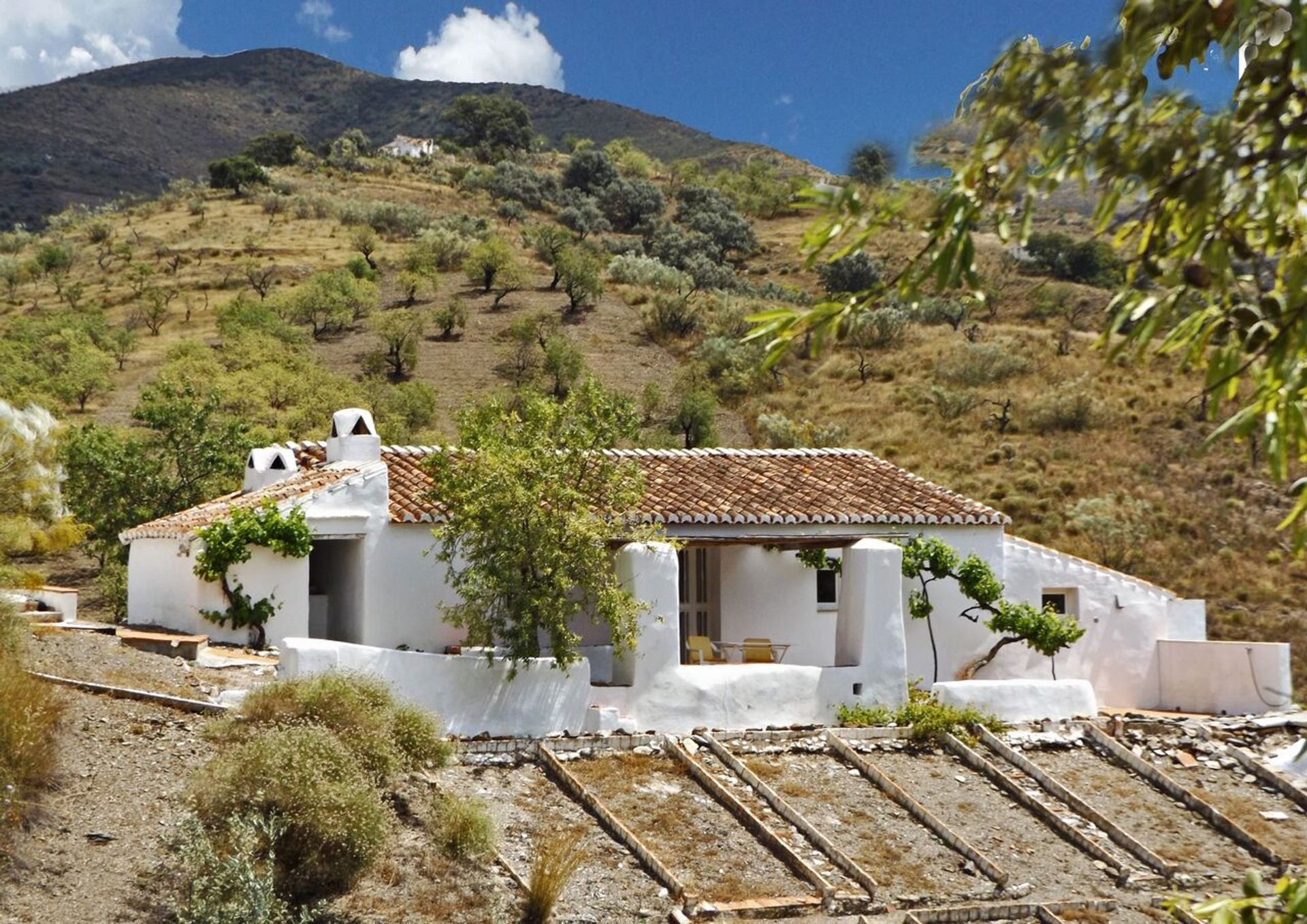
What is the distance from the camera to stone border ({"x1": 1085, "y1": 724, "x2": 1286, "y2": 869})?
1564cm

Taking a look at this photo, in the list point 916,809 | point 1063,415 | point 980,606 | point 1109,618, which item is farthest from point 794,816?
point 1063,415

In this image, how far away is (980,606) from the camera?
20547 millimetres

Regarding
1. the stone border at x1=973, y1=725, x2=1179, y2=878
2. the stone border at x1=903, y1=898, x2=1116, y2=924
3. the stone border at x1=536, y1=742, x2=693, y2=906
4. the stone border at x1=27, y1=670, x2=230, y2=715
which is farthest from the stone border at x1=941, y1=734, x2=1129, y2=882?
the stone border at x1=27, y1=670, x2=230, y2=715

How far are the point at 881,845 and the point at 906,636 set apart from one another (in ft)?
22.6

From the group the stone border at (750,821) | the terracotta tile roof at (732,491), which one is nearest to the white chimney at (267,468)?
the terracotta tile roof at (732,491)

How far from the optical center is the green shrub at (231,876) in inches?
408

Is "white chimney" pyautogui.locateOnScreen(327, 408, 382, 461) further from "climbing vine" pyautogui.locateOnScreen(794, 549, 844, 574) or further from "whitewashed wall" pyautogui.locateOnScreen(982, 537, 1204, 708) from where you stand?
"whitewashed wall" pyautogui.locateOnScreen(982, 537, 1204, 708)

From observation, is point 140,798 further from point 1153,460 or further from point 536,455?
point 1153,460

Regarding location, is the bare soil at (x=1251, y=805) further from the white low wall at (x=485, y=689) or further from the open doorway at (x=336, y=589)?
the open doorway at (x=336, y=589)

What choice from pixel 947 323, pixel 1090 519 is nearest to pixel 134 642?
pixel 1090 519

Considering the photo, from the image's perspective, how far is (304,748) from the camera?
11680mm

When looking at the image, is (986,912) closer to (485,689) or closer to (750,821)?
(750,821)

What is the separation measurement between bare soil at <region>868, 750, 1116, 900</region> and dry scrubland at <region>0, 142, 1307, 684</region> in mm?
13941

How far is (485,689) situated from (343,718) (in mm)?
3337
